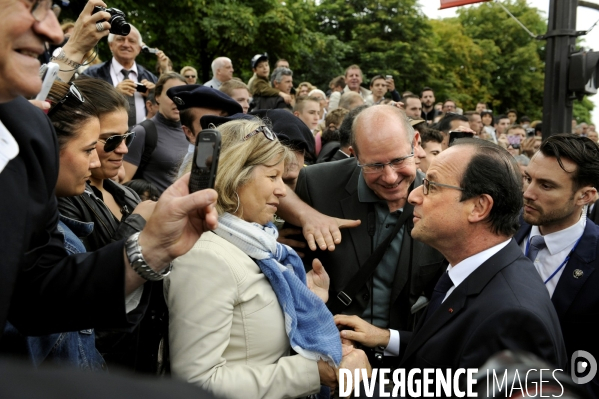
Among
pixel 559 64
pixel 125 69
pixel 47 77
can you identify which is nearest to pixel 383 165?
pixel 47 77

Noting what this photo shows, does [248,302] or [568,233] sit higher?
[248,302]

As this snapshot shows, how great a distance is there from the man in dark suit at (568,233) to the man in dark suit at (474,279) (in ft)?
2.49

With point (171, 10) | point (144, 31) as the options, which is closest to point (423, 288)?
point (144, 31)

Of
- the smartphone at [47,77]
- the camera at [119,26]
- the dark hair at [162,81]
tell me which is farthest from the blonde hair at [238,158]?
the dark hair at [162,81]

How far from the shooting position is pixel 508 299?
2523 mm

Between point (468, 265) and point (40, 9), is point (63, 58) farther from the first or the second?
→ point (468, 265)

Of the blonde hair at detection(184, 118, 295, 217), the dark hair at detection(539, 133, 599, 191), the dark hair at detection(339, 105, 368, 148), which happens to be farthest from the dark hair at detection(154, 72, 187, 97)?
the dark hair at detection(539, 133, 599, 191)

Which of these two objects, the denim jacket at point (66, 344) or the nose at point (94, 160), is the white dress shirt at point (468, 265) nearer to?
the denim jacket at point (66, 344)

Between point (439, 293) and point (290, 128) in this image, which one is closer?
point (439, 293)

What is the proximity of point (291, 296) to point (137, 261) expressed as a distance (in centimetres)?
99

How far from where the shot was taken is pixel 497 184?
9.86 ft

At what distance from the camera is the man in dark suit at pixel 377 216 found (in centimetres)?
341

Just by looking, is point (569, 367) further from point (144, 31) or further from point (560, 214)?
point (144, 31)

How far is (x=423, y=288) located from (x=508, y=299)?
2.94 ft
